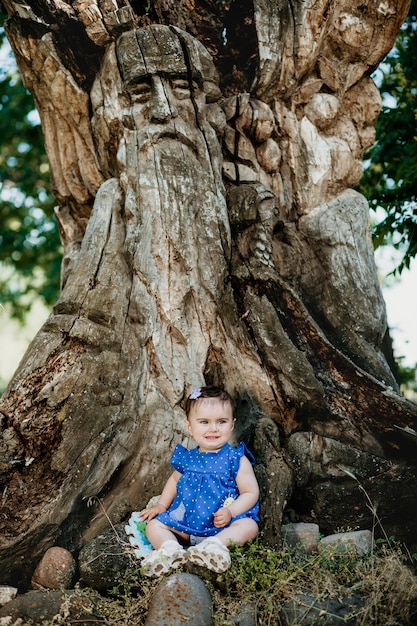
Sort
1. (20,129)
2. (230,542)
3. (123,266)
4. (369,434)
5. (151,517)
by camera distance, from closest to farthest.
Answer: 1. (230,542)
2. (151,517)
3. (369,434)
4. (123,266)
5. (20,129)

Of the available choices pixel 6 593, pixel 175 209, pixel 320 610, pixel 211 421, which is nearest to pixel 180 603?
pixel 320 610

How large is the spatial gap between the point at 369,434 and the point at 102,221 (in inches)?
100

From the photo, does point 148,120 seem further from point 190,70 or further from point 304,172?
point 304,172

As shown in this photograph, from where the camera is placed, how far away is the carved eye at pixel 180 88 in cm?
495

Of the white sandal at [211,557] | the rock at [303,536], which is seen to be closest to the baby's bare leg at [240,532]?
the white sandal at [211,557]

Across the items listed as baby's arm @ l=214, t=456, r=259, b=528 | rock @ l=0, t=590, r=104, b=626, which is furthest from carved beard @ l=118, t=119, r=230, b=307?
rock @ l=0, t=590, r=104, b=626

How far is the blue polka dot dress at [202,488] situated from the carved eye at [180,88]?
9.13 ft

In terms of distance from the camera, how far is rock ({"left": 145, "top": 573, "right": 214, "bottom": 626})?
2.92 m

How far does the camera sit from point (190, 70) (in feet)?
16.3

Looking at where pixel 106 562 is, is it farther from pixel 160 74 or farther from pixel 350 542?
pixel 160 74

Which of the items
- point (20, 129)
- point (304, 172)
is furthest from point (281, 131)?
point (20, 129)

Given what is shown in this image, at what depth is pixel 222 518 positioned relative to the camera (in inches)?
137

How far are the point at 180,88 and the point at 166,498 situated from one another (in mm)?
3120

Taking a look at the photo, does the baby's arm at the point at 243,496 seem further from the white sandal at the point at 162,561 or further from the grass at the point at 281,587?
the white sandal at the point at 162,561
